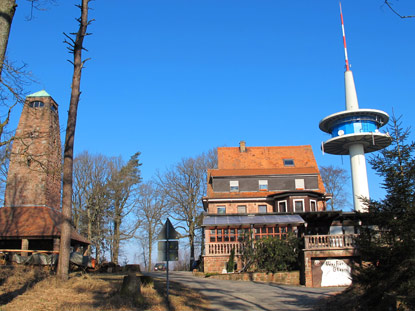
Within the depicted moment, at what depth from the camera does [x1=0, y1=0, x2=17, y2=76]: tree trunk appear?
27.6 feet

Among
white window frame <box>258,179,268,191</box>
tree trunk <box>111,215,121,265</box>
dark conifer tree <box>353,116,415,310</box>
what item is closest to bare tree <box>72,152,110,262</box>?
tree trunk <box>111,215,121,265</box>

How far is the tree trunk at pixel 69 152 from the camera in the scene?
49.7 feet

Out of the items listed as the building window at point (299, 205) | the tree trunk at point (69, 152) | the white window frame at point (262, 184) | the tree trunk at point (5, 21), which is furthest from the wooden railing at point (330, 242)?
the tree trunk at point (5, 21)

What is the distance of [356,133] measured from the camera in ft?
142

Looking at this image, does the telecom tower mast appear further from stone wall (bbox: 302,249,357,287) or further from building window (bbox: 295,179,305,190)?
stone wall (bbox: 302,249,357,287)

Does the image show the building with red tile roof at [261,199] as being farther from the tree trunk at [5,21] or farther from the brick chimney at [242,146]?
the tree trunk at [5,21]

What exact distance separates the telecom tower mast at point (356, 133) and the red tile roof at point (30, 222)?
95.2 ft

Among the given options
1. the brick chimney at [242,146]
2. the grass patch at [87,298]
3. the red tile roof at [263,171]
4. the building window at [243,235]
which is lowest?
the grass patch at [87,298]

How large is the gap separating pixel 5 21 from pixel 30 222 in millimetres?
20713

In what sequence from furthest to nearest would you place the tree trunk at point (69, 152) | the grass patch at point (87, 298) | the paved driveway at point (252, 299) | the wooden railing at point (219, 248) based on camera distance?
the wooden railing at point (219, 248)
the tree trunk at point (69, 152)
the paved driveway at point (252, 299)
the grass patch at point (87, 298)

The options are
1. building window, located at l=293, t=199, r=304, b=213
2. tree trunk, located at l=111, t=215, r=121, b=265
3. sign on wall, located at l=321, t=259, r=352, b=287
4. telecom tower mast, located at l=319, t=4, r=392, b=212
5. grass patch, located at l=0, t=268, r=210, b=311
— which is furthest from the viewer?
tree trunk, located at l=111, t=215, r=121, b=265

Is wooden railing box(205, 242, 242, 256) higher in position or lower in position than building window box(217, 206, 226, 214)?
lower

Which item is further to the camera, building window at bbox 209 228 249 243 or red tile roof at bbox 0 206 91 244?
building window at bbox 209 228 249 243

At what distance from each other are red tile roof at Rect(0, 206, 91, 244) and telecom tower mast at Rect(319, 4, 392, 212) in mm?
29030
